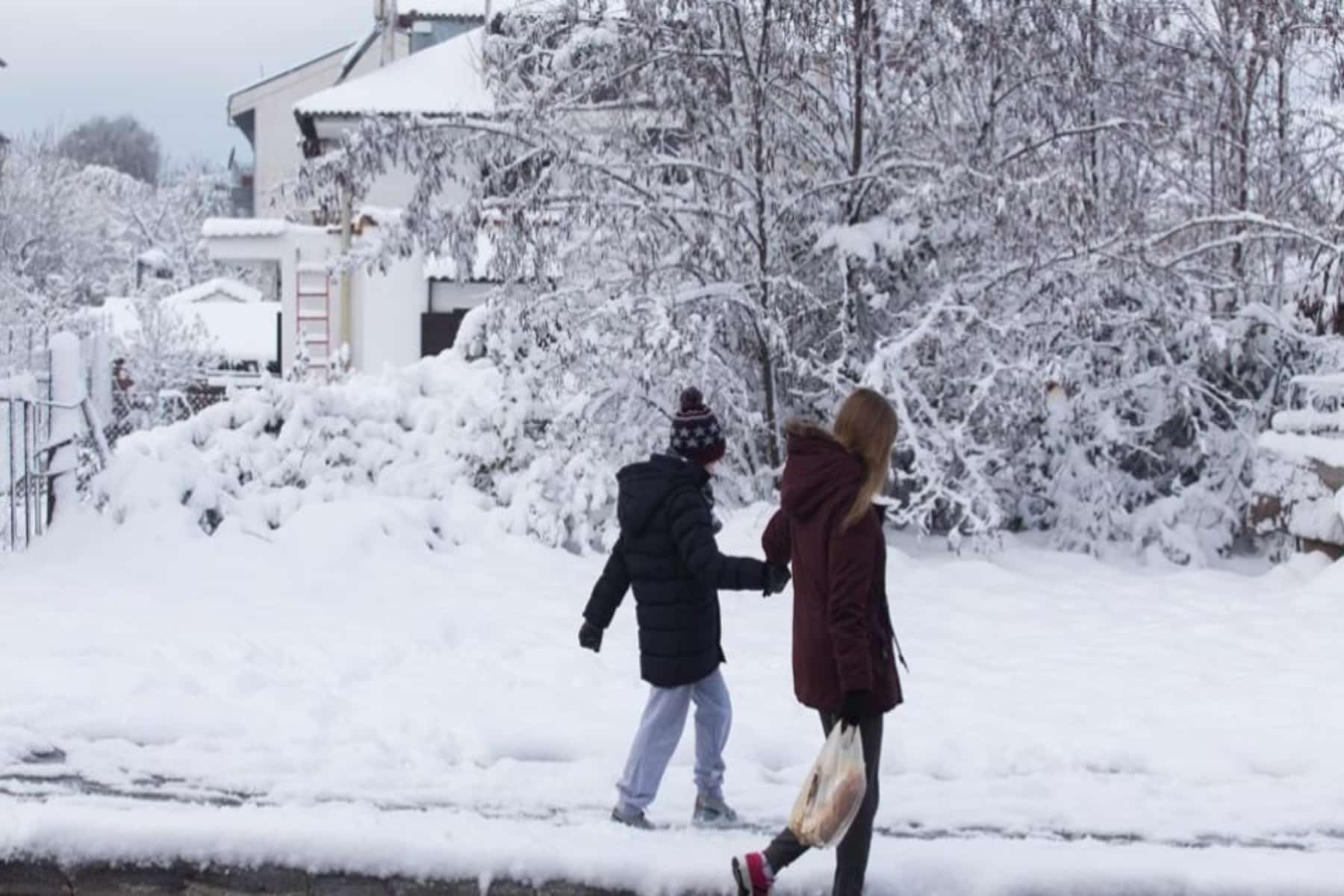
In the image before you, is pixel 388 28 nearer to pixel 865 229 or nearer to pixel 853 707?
pixel 865 229

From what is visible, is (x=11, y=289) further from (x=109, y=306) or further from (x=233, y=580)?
(x=233, y=580)

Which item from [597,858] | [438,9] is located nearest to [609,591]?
[597,858]

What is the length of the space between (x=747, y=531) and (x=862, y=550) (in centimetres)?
737

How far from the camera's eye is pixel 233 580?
1196cm

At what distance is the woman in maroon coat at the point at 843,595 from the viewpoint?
5.39m

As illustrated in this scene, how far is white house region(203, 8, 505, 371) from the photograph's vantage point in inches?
1029

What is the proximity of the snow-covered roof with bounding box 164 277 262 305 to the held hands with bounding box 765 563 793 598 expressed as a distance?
154 feet

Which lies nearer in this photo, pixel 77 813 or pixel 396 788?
pixel 77 813

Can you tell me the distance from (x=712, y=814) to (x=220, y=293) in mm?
51806

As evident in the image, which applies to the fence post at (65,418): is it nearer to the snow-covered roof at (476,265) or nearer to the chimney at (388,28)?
the snow-covered roof at (476,265)

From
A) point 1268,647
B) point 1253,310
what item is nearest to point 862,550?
point 1268,647

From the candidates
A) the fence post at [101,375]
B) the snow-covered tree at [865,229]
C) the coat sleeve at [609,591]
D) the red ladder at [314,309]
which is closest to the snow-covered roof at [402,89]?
the red ladder at [314,309]

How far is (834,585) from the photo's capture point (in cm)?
541

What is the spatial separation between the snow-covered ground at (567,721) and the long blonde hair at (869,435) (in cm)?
135
